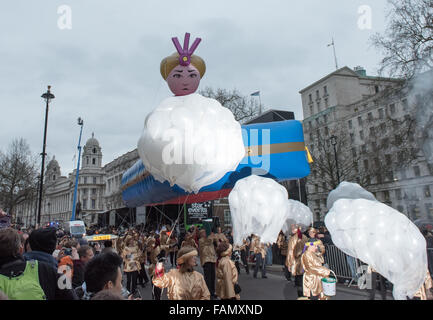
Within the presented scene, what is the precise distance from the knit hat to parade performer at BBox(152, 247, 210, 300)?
1.32 m

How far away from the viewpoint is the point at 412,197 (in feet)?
128

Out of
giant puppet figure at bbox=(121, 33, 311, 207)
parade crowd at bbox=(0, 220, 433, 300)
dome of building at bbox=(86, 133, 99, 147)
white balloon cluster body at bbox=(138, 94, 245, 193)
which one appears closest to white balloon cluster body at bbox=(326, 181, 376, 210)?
parade crowd at bbox=(0, 220, 433, 300)

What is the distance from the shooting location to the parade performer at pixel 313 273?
5.51 m

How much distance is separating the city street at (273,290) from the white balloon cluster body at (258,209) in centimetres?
261

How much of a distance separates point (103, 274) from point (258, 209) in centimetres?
357

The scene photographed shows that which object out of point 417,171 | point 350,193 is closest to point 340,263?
Answer: point 350,193

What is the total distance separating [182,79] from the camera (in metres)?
5.64

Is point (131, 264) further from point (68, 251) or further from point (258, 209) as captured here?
point (258, 209)

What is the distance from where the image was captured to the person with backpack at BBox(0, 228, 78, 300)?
2199 millimetres

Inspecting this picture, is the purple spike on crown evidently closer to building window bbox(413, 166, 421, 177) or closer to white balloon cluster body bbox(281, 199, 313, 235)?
white balloon cluster body bbox(281, 199, 313, 235)

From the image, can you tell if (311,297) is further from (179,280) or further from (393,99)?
(393,99)

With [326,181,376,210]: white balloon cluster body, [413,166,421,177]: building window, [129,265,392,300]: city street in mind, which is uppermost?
[413,166,421,177]: building window

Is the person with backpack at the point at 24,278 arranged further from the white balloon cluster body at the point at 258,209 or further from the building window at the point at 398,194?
the building window at the point at 398,194

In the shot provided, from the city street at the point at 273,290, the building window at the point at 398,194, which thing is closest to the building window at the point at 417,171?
the building window at the point at 398,194
